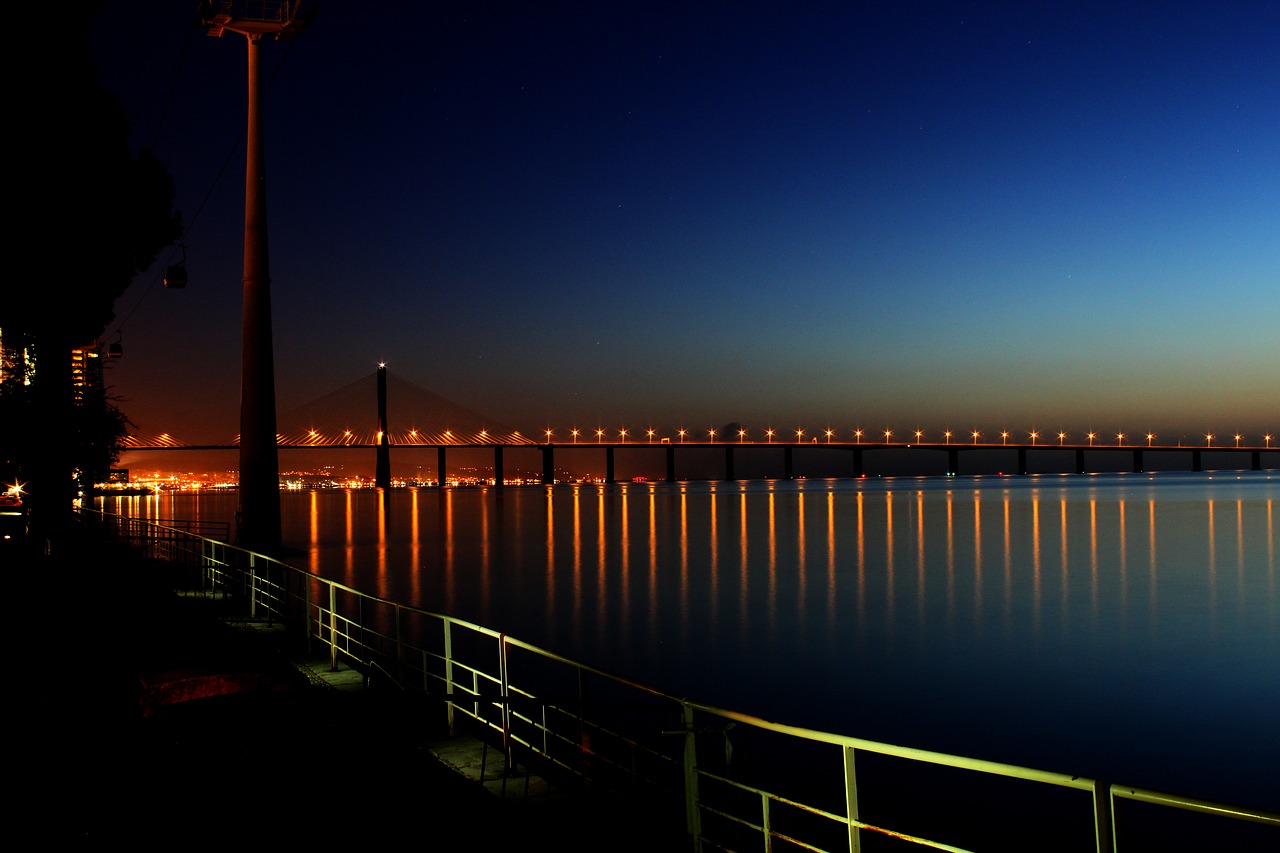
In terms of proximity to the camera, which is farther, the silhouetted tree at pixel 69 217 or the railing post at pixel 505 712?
the silhouetted tree at pixel 69 217

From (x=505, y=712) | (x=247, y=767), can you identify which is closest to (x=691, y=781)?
(x=505, y=712)

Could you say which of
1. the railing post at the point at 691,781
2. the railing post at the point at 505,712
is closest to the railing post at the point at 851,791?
the railing post at the point at 691,781

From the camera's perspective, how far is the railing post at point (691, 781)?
4430 millimetres

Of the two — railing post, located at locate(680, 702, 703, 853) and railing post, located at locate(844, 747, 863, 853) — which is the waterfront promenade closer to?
railing post, located at locate(680, 702, 703, 853)

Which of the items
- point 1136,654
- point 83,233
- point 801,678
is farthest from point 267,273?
point 1136,654

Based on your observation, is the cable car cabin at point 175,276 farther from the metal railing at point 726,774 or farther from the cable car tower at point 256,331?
the metal railing at point 726,774

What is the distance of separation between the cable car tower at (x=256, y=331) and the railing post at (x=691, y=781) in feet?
53.0

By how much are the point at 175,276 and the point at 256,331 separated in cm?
210

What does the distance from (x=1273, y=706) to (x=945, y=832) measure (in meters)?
7.45

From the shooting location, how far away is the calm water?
11.7m

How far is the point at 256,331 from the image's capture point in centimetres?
1894

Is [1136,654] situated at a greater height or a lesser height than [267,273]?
lesser

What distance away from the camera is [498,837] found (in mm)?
4688

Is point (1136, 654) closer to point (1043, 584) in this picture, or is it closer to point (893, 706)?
point (893, 706)
